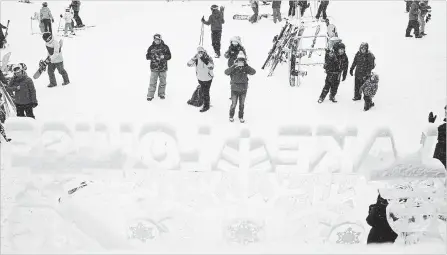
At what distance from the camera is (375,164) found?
4684 mm

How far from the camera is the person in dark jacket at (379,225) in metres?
4.47

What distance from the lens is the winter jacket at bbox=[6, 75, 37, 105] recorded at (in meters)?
7.15

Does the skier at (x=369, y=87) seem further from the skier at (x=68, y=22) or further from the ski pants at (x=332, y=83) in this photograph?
the skier at (x=68, y=22)

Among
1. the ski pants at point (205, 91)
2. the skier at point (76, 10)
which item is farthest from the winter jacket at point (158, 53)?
the skier at point (76, 10)

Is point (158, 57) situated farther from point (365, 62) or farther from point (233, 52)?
point (365, 62)

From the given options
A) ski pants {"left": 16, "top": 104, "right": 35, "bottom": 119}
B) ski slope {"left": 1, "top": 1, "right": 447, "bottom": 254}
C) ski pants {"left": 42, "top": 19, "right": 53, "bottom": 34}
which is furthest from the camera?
ski pants {"left": 42, "top": 19, "right": 53, "bottom": 34}

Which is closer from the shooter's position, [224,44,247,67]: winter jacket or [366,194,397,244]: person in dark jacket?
[366,194,397,244]: person in dark jacket

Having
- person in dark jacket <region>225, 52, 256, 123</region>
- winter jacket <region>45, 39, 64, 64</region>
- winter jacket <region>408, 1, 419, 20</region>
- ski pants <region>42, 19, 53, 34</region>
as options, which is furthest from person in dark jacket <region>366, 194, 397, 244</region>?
ski pants <region>42, 19, 53, 34</region>

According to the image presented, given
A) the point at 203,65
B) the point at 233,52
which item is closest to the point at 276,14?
the point at 233,52

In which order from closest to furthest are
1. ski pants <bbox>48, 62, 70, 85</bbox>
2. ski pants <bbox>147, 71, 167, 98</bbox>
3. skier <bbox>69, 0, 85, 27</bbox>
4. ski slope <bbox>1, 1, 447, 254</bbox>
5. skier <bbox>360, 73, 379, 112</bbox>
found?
1. ski slope <bbox>1, 1, 447, 254</bbox>
2. skier <bbox>360, 73, 379, 112</bbox>
3. ski pants <bbox>147, 71, 167, 98</bbox>
4. ski pants <bbox>48, 62, 70, 85</bbox>
5. skier <bbox>69, 0, 85, 27</bbox>

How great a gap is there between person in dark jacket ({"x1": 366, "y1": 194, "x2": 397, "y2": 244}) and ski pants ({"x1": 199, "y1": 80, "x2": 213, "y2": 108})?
14.9 ft

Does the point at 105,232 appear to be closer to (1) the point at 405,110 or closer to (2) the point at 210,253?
(2) the point at 210,253

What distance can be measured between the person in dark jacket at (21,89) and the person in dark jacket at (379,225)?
18.2 feet

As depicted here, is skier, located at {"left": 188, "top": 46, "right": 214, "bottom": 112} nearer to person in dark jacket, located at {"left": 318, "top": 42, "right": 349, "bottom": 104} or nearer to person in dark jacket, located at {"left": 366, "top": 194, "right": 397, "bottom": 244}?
person in dark jacket, located at {"left": 318, "top": 42, "right": 349, "bottom": 104}
